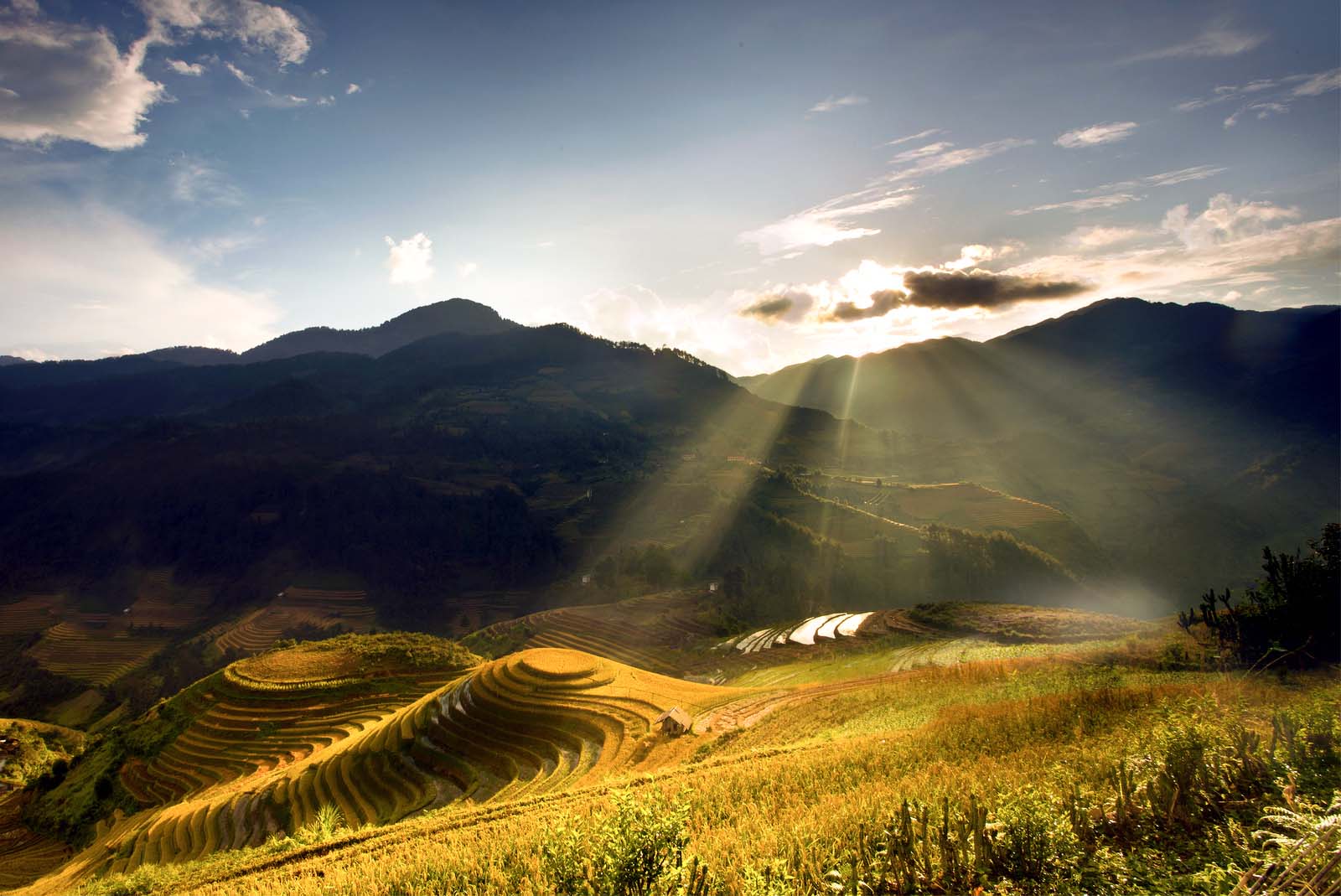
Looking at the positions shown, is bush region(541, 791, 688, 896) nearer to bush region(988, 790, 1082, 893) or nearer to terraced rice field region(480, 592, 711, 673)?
bush region(988, 790, 1082, 893)

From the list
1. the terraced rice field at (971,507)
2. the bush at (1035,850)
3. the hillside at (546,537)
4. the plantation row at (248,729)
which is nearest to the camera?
the bush at (1035,850)

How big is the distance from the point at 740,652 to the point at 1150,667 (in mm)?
37375

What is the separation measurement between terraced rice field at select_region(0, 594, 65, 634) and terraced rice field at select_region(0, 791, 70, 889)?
113100 mm

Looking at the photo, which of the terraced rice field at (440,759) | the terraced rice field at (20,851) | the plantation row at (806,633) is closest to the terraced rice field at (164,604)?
the terraced rice field at (20,851)

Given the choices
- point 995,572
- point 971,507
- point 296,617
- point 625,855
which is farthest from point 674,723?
point 296,617

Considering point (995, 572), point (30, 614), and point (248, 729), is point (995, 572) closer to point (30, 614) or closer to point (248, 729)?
point (248, 729)

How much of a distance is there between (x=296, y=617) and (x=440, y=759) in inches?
4546

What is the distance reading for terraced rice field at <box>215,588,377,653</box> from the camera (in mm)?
104312

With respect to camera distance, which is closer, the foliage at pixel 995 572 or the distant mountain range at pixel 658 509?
the foliage at pixel 995 572

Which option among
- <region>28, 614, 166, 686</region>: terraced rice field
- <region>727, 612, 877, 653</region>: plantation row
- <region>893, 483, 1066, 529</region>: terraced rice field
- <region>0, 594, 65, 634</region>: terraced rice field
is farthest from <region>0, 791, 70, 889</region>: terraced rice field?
<region>893, 483, 1066, 529</region>: terraced rice field

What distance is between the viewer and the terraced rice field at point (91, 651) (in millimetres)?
96125

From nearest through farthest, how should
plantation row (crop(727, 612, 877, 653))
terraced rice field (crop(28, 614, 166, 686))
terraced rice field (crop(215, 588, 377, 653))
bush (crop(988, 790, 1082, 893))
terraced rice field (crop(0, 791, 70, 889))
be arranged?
bush (crop(988, 790, 1082, 893)) < terraced rice field (crop(0, 791, 70, 889)) < plantation row (crop(727, 612, 877, 653)) < terraced rice field (crop(28, 614, 166, 686)) < terraced rice field (crop(215, 588, 377, 653))

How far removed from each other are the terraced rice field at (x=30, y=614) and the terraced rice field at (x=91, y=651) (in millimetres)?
4254

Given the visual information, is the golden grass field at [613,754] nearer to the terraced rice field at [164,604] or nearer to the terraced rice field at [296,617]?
the terraced rice field at [296,617]
